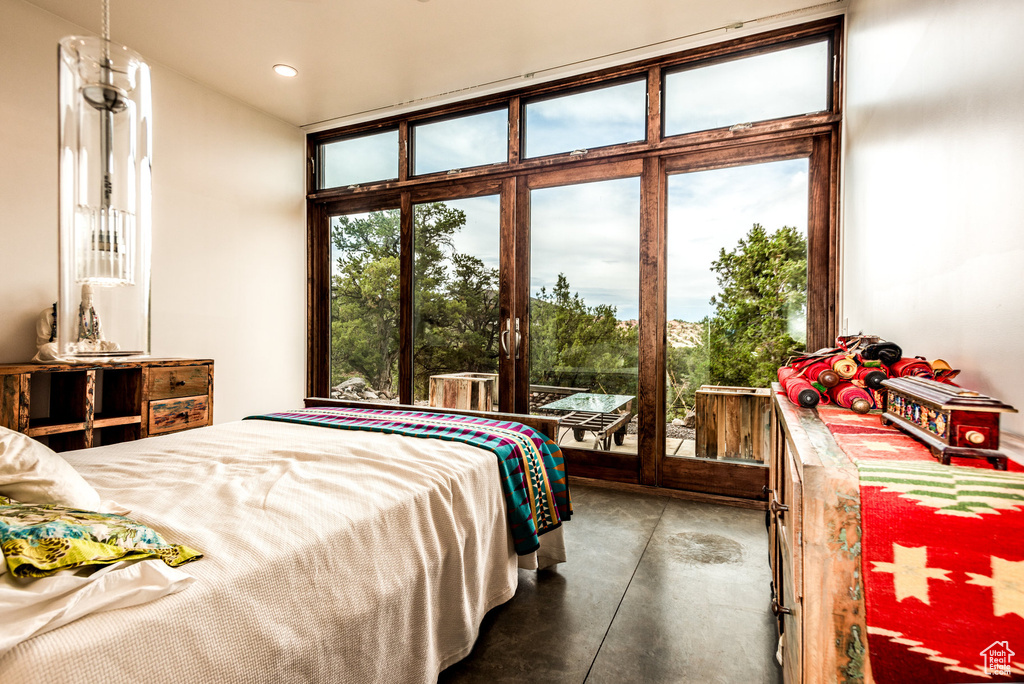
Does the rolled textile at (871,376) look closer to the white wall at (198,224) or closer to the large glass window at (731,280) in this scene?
the large glass window at (731,280)

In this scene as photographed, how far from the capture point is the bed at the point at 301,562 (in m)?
0.80

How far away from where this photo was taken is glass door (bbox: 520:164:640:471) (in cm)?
349

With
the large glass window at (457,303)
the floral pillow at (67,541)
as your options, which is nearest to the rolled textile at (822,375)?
the floral pillow at (67,541)

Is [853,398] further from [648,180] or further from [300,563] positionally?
[648,180]

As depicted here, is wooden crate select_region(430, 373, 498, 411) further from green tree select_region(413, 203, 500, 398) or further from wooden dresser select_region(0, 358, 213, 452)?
wooden dresser select_region(0, 358, 213, 452)

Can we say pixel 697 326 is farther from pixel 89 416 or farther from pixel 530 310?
pixel 89 416

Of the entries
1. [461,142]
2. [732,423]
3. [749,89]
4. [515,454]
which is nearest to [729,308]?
[732,423]

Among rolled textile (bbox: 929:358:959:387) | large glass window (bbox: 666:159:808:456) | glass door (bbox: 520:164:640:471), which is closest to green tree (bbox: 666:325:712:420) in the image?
large glass window (bbox: 666:159:808:456)

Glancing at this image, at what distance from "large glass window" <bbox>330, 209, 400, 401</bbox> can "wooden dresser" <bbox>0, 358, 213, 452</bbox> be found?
130cm

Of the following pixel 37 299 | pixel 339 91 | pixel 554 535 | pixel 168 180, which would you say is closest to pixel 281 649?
pixel 554 535

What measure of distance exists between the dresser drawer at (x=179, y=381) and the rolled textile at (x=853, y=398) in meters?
3.57

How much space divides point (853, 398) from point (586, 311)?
254 centimetres

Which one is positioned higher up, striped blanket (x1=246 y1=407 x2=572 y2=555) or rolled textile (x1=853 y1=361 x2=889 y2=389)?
rolled textile (x1=853 y1=361 x2=889 y2=389)

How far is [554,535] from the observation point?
2162 mm
